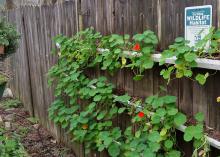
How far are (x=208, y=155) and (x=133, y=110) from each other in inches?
35.9

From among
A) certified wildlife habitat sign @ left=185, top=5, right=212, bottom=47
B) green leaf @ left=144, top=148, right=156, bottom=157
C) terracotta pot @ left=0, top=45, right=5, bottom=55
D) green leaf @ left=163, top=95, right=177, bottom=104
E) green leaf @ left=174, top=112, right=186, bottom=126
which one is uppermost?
certified wildlife habitat sign @ left=185, top=5, right=212, bottom=47

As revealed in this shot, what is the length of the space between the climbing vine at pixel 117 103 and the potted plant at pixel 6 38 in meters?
0.67

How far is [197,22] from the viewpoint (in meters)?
2.11

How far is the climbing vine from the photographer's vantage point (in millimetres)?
2365

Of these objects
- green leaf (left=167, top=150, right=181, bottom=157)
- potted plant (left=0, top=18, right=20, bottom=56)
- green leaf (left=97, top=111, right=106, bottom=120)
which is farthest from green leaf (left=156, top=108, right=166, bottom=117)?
potted plant (left=0, top=18, right=20, bottom=56)

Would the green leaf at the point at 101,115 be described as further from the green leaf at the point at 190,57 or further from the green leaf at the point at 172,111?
the green leaf at the point at 190,57

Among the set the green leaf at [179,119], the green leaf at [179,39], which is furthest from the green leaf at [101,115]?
Result: the green leaf at [179,39]

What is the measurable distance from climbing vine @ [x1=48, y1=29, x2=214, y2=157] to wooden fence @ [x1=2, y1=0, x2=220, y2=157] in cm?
9

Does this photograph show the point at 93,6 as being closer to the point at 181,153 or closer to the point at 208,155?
the point at 181,153

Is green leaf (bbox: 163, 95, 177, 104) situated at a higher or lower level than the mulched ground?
higher

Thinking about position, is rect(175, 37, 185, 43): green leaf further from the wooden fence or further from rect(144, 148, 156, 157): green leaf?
rect(144, 148, 156, 157): green leaf

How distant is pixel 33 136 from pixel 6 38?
1.85 meters

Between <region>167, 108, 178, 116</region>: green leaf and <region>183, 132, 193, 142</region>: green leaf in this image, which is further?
<region>167, 108, 178, 116</region>: green leaf

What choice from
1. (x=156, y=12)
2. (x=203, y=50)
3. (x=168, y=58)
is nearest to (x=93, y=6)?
(x=156, y=12)
